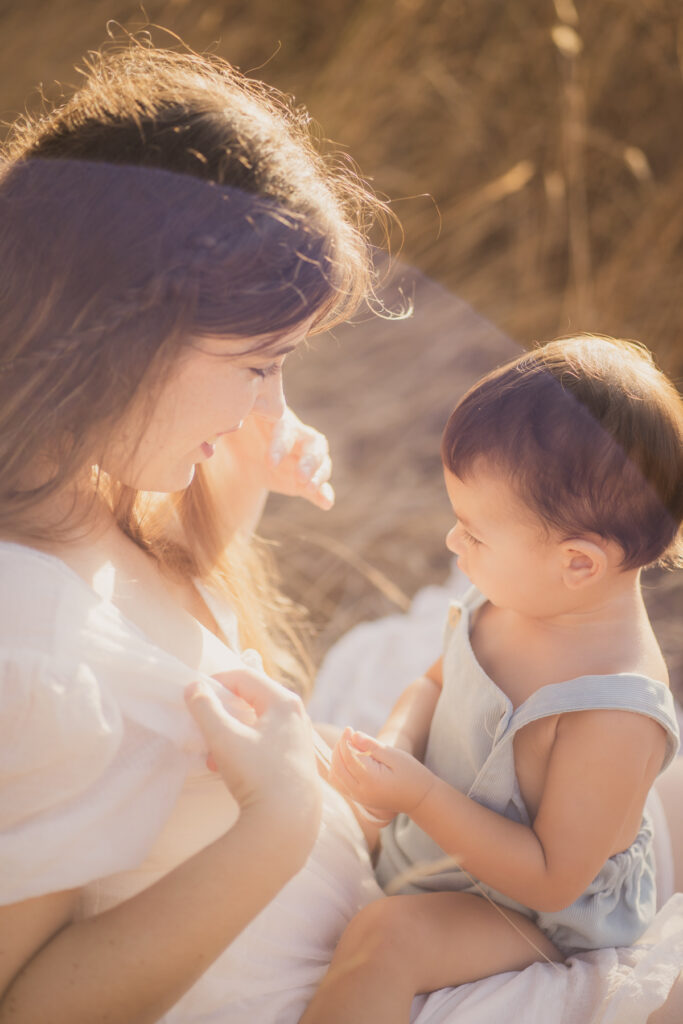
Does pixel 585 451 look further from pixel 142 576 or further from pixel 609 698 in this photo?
pixel 142 576

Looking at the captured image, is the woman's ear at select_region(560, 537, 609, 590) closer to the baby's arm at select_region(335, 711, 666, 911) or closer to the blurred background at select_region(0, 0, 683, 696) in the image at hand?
the baby's arm at select_region(335, 711, 666, 911)

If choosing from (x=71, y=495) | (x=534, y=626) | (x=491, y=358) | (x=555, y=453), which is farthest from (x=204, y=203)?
(x=491, y=358)

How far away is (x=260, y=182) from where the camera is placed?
857mm

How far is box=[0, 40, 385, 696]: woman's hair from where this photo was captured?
0.81m

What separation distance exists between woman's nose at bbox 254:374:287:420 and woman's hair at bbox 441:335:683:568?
21cm

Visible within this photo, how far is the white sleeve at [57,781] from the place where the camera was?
29.1 inches

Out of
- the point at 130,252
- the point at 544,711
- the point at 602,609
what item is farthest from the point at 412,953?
the point at 130,252

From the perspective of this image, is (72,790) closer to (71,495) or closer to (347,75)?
(71,495)

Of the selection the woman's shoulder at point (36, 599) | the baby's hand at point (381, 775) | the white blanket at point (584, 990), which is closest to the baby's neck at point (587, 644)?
the baby's hand at point (381, 775)

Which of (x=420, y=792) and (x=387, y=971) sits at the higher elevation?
(x=420, y=792)

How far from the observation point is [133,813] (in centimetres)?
79

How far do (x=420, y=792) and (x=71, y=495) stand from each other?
48 centimetres

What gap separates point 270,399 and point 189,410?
0.47 feet

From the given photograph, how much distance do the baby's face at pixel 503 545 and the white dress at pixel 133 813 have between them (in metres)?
0.30
